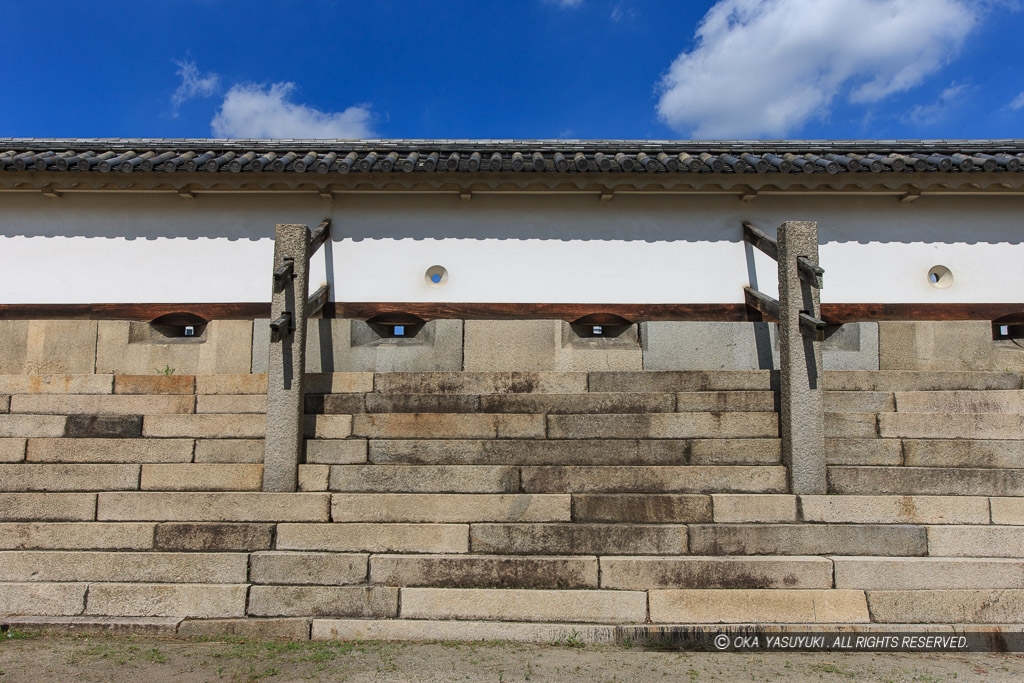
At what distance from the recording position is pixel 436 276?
8.08m

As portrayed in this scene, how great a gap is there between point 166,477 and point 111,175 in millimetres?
3969

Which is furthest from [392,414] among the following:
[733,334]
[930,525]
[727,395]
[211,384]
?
[930,525]

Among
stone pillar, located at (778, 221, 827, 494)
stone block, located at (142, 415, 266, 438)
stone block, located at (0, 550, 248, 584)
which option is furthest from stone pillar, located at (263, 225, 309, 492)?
stone pillar, located at (778, 221, 827, 494)

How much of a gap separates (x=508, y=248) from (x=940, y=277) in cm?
541

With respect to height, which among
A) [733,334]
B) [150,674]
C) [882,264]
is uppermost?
[882,264]

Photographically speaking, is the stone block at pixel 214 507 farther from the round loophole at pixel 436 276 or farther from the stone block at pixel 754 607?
the round loophole at pixel 436 276

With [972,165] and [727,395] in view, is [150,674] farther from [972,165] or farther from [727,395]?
[972,165]

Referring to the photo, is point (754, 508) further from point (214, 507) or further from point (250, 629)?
point (214, 507)

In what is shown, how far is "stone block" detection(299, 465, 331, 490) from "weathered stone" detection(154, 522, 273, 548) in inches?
17.5

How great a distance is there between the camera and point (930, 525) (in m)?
5.29

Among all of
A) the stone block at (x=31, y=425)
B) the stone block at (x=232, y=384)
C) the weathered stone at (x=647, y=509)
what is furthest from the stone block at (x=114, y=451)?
the weathered stone at (x=647, y=509)

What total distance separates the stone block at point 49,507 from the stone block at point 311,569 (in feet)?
5.33

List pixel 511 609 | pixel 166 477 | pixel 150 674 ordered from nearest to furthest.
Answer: pixel 150 674 → pixel 511 609 → pixel 166 477

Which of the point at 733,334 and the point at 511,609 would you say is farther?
the point at 733,334
